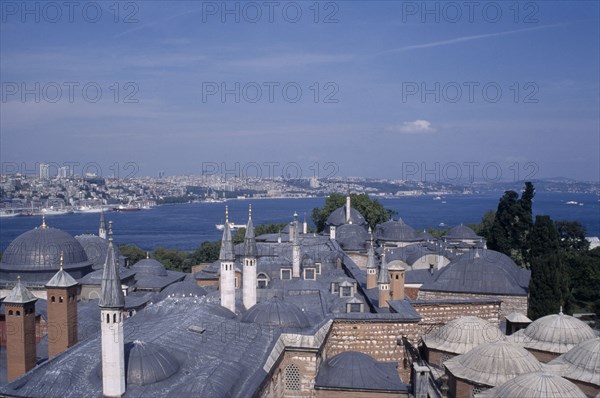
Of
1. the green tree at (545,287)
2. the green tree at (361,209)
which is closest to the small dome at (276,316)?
the green tree at (545,287)

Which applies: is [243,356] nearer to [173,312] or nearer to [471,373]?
[173,312]

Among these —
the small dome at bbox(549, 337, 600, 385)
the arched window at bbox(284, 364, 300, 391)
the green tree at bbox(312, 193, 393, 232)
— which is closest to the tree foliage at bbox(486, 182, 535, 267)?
the green tree at bbox(312, 193, 393, 232)

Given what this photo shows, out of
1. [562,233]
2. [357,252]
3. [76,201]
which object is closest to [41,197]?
[76,201]

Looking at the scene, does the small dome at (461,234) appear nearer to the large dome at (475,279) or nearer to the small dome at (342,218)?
the small dome at (342,218)

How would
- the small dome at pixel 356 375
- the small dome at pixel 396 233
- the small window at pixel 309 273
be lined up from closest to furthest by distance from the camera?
the small dome at pixel 356 375
the small window at pixel 309 273
the small dome at pixel 396 233

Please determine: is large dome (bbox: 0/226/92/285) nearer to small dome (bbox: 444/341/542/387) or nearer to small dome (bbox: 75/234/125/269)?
small dome (bbox: 75/234/125/269)
